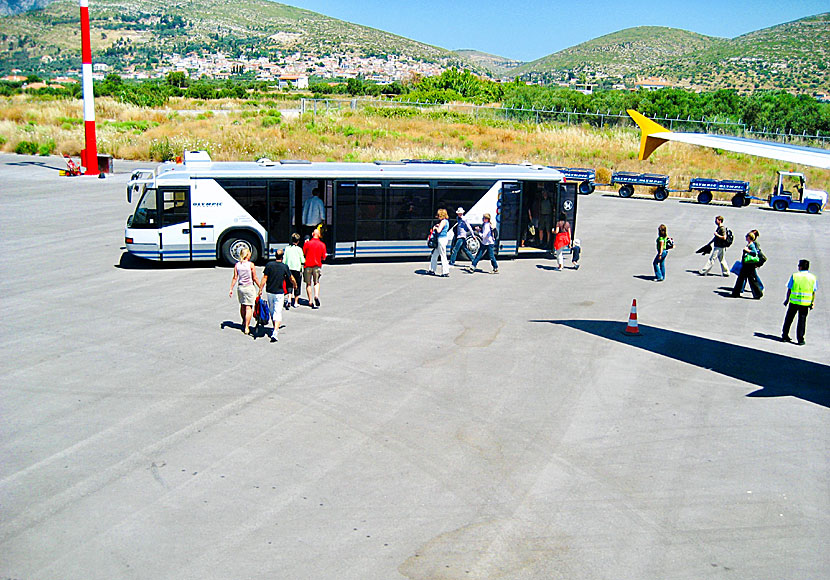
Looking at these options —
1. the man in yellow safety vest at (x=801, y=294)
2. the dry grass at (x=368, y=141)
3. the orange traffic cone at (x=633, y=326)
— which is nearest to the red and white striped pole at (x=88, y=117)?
the dry grass at (x=368, y=141)

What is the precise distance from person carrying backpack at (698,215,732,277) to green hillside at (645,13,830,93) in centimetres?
11029

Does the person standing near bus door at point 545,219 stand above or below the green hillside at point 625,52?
below

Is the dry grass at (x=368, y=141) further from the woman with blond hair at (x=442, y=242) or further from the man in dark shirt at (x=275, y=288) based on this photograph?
the man in dark shirt at (x=275, y=288)

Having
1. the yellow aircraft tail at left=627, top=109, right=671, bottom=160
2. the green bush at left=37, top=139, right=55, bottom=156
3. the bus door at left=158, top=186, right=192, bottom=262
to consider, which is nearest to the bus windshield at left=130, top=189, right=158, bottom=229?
the bus door at left=158, top=186, right=192, bottom=262

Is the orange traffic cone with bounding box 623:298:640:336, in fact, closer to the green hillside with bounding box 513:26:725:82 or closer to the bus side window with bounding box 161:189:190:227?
the bus side window with bounding box 161:189:190:227

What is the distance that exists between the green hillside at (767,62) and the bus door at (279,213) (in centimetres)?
11614

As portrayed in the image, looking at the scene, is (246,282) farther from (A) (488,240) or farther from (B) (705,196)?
(B) (705,196)

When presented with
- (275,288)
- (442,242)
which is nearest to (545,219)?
(442,242)

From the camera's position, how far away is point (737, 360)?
13.3 meters

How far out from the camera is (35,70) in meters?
175

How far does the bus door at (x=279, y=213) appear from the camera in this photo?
19.3 m

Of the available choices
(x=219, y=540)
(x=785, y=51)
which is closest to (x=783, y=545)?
(x=219, y=540)

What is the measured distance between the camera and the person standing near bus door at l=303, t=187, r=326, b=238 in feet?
63.8

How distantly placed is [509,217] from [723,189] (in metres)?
20.1
